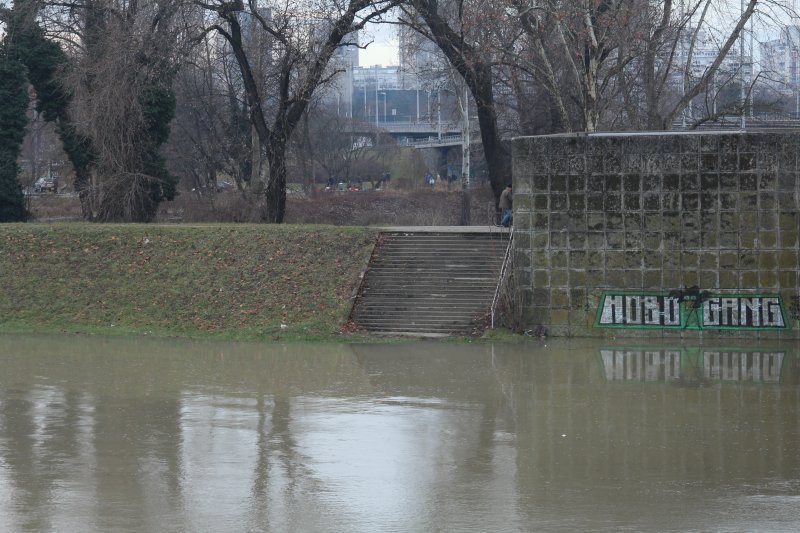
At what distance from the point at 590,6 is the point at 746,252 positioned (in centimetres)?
882

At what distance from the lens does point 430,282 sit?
2330cm

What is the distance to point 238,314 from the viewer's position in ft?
72.8

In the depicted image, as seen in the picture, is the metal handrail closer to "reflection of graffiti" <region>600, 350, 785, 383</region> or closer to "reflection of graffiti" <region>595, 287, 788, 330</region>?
"reflection of graffiti" <region>595, 287, 788, 330</region>

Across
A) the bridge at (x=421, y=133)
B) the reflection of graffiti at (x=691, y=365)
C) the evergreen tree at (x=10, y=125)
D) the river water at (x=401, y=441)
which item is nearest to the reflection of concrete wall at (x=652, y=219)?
the reflection of graffiti at (x=691, y=365)

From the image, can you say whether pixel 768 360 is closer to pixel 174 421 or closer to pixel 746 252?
pixel 746 252

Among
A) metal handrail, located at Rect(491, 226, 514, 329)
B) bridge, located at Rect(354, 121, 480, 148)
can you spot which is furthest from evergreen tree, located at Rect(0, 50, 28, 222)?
bridge, located at Rect(354, 121, 480, 148)

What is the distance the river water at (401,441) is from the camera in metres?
9.07

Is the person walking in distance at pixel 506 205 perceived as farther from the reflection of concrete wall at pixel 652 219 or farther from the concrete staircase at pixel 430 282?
the reflection of concrete wall at pixel 652 219

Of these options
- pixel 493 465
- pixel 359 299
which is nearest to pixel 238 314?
pixel 359 299

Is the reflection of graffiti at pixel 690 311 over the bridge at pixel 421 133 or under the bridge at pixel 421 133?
under

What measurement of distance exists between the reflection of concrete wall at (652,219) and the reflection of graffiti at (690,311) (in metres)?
0.15

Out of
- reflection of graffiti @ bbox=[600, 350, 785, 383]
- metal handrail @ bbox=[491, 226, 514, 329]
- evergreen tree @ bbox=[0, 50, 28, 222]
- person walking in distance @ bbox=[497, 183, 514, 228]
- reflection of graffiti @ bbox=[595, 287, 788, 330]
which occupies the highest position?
evergreen tree @ bbox=[0, 50, 28, 222]

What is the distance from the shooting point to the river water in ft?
29.8

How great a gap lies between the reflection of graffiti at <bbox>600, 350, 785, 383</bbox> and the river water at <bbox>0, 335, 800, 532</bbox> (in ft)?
0.22
